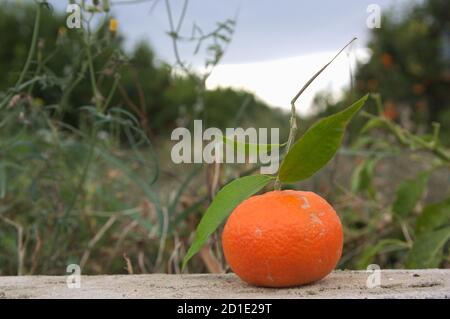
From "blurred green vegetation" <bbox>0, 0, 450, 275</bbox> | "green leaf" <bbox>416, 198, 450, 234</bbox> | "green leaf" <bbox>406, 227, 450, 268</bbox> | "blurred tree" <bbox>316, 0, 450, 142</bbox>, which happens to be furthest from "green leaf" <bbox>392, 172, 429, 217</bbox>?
"blurred tree" <bbox>316, 0, 450, 142</bbox>

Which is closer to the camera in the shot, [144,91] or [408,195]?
[408,195]

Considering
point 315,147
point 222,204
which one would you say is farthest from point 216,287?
point 315,147

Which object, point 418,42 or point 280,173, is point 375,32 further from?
point 280,173

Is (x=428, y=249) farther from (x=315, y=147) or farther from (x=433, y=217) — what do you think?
(x=315, y=147)

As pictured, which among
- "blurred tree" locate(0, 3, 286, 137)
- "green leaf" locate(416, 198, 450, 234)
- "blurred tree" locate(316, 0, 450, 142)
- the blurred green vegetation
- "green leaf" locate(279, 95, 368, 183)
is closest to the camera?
"green leaf" locate(279, 95, 368, 183)

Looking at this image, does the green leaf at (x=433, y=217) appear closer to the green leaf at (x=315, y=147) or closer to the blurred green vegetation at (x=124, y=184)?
the blurred green vegetation at (x=124, y=184)

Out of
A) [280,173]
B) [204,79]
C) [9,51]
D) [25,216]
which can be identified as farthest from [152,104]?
[280,173]

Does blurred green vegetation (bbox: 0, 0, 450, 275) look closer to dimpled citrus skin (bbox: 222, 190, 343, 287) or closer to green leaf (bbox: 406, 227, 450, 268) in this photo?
green leaf (bbox: 406, 227, 450, 268)
